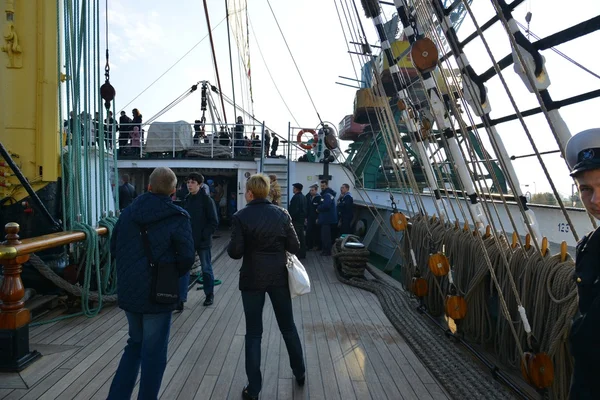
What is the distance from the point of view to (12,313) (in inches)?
110

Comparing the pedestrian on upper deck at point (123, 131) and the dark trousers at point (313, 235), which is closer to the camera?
the dark trousers at point (313, 235)

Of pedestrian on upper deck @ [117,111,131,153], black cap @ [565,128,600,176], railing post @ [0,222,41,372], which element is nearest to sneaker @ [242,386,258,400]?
railing post @ [0,222,41,372]

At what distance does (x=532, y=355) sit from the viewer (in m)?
2.34

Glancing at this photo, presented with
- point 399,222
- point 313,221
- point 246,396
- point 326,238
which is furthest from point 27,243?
point 313,221

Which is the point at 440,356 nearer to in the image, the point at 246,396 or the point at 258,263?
the point at 246,396

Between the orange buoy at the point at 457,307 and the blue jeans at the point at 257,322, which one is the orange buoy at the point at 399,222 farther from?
the blue jeans at the point at 257,322

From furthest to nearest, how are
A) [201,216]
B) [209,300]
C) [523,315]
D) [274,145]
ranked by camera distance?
[274,145], [209,300], [201,216], [523,315]

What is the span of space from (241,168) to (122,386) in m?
9.16

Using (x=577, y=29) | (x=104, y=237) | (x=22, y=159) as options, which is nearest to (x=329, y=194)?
(x=104, y=237)

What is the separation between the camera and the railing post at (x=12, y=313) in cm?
277

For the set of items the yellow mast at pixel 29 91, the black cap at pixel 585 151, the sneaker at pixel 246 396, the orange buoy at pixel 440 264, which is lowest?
the sneaker at pixel 246 396

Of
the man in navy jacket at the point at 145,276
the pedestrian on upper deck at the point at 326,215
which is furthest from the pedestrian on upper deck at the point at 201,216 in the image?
the pedestrian on upper deck at the point at 326,215

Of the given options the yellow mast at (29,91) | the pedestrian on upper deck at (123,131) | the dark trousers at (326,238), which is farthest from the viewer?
the pedestrian on upper deck at (123,131)

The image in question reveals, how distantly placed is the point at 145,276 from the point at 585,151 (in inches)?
76.6
